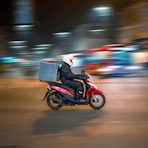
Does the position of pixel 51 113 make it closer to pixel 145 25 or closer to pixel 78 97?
pixel 78 97

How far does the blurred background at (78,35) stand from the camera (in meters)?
16.2

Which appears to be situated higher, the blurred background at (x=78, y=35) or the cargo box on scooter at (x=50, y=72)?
the blurred background at (x=78, y=35)

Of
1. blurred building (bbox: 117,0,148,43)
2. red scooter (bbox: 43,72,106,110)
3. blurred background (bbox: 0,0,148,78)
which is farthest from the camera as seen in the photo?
blurred building (bbox: 117,0,148,43)

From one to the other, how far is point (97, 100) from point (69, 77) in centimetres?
84

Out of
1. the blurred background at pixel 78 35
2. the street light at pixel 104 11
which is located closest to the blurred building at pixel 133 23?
the blurred background at pixel 78 35

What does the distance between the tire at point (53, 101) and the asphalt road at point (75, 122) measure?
5.5 inches

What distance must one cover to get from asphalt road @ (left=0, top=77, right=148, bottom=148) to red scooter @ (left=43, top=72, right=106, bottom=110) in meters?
0.16

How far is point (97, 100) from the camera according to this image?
955 cm

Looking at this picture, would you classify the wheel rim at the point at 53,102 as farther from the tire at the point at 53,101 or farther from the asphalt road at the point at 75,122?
the asphalt road at the point at 75,122

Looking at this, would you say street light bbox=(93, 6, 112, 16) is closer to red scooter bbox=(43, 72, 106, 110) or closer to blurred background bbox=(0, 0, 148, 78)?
blurred background bbox=(0, 0, 148, 78)

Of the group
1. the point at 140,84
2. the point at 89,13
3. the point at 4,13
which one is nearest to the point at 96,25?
the point at 89,13

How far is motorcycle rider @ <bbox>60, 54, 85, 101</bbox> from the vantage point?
944 centimetres

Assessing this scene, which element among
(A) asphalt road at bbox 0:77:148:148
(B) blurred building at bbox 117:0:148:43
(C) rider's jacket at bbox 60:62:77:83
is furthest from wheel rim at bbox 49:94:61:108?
(B) blurred building at bbox 117:0:148:43

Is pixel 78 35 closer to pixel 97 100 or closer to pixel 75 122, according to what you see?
pixel 97 100
